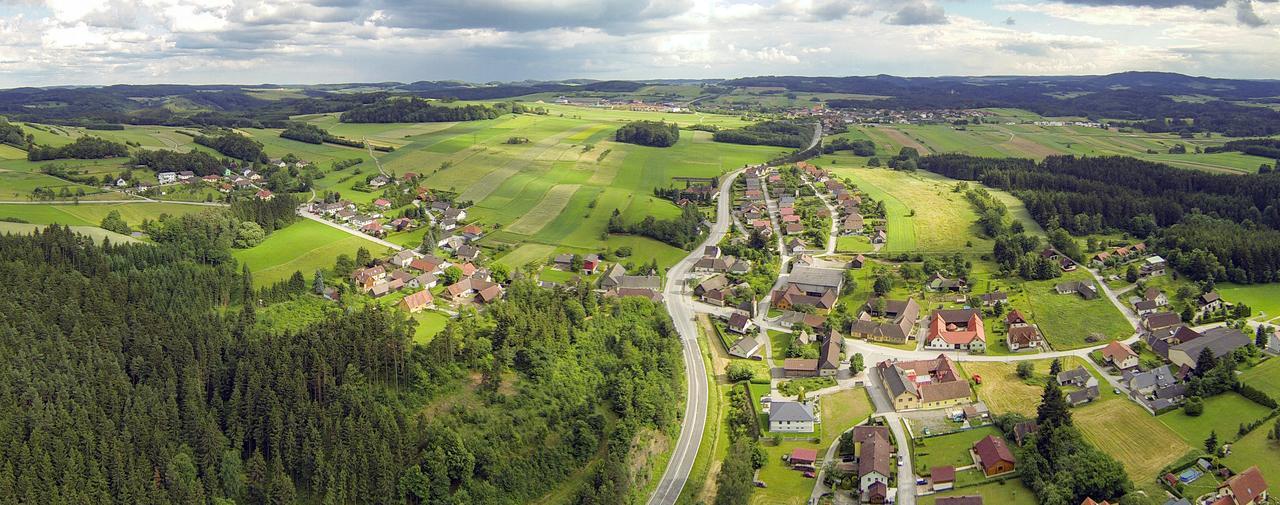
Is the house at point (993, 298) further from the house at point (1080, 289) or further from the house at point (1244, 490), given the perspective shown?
the house at point (1244, 490)

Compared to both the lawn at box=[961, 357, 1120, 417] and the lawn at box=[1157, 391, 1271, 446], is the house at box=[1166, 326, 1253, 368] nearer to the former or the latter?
the lawn at box=[1157, 391, 1271, 446]

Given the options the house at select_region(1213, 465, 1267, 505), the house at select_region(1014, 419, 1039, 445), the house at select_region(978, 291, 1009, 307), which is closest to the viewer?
the house at select_region(1213, 465, 1267, 505)

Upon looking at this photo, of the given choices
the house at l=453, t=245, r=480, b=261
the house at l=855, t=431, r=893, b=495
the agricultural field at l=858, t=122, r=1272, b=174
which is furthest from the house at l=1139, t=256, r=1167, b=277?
the house at l=453, t=245, r=480, b=261

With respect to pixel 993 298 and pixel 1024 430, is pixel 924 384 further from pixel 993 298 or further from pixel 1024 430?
pixel 993 298

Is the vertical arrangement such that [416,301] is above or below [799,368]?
above

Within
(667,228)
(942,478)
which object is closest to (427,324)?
(667,228)

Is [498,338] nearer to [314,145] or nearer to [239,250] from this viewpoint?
[239,250]
